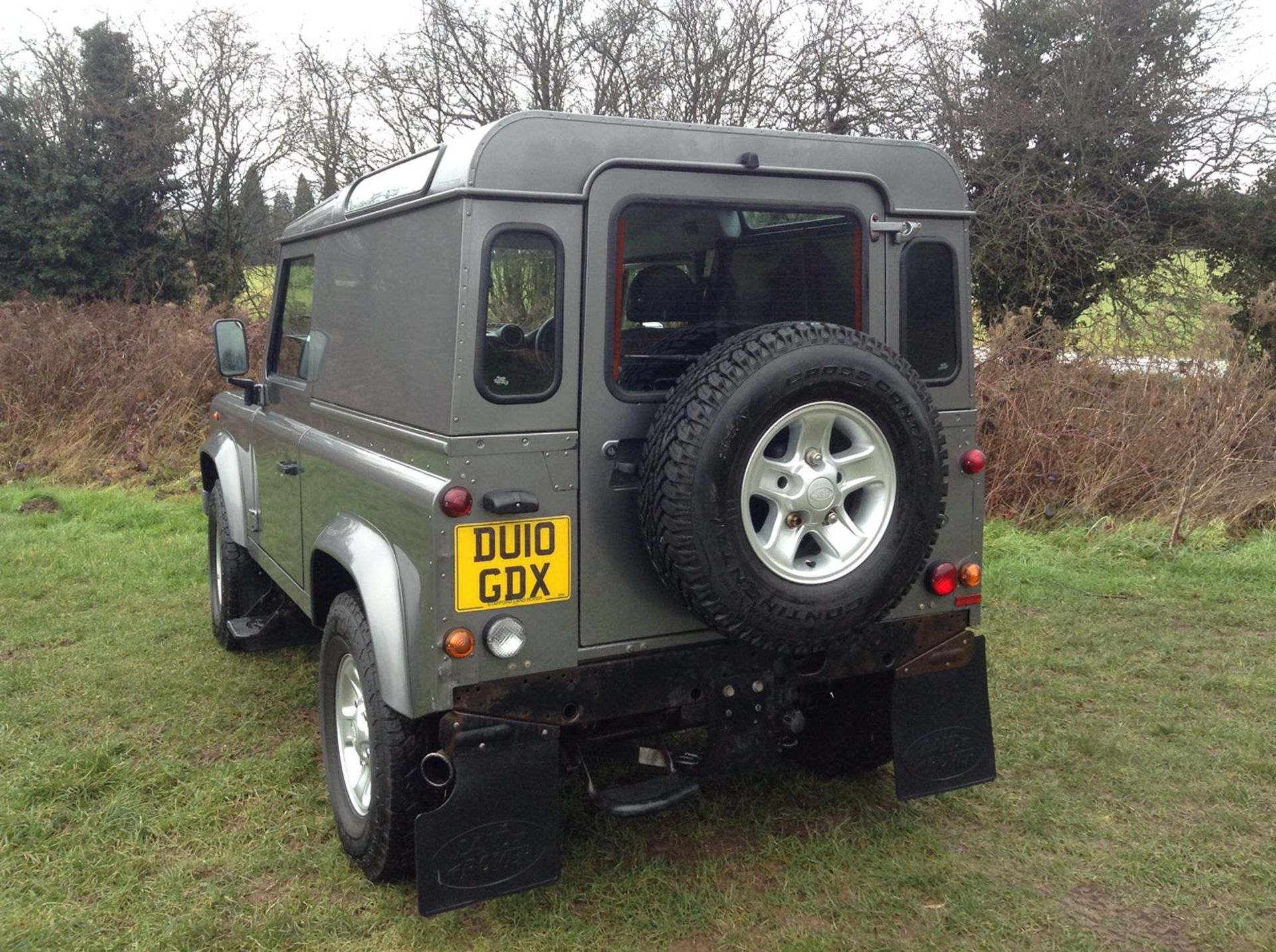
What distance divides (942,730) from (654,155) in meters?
2.03

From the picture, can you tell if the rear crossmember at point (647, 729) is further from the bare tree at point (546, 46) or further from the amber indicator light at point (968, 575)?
the bare tree at point (546, 46)

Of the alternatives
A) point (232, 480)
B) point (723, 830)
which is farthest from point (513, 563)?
point (232, 480)

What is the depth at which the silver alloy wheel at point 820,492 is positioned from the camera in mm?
2836

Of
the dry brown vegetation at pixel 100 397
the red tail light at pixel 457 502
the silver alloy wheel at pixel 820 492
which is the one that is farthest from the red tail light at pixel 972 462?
the dry brown vegetation at pixel 100 397

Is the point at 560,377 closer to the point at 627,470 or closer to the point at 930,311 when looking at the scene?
the point at 627,470

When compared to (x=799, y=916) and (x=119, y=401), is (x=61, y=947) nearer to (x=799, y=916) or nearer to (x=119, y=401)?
(x=799, y=916)

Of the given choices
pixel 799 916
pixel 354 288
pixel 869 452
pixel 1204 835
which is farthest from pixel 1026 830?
pixel 354 288

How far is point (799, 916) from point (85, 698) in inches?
132

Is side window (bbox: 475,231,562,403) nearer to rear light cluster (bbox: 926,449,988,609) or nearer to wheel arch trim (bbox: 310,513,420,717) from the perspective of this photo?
wheel arch trim (bbox: 310,513,420,717)

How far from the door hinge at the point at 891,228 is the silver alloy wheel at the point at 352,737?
A: 200cm

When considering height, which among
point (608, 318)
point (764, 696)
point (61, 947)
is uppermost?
point (608, 318)

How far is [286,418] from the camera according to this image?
4.38 meters

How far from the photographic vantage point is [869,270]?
3225mm

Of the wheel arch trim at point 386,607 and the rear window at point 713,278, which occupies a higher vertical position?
the rear window at point 713,278
